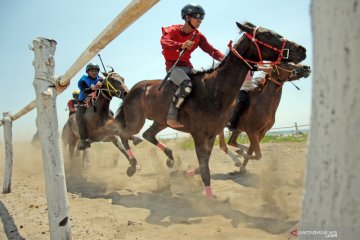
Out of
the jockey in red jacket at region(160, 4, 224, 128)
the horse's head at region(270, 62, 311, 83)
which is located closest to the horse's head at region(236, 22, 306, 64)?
the jockey in red jacket at region(160, 4, 224, 128)

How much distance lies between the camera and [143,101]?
7.05m

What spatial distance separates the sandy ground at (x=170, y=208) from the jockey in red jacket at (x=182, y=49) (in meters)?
1.58

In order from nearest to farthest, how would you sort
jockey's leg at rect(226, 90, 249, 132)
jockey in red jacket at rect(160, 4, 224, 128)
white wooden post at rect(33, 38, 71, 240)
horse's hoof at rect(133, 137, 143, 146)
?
white wooden post at rect(33, 38, 71, 240), jockey in red jacket at rect(160, 4, 224, 128), jockey's leg at rect(226, 90, 249, 132), horse's hoof at rect(133, 137, 143, 146)

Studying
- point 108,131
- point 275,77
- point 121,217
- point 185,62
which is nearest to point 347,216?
point 121,217

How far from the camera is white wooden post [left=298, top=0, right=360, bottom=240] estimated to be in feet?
3.03

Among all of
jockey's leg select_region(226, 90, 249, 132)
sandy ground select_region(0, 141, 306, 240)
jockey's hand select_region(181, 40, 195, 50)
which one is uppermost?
jockey's hand select_region(181, 40, 195, 50)

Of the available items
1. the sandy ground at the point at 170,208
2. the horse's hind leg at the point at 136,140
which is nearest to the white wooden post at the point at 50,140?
the sandy ground at the point at 170,208

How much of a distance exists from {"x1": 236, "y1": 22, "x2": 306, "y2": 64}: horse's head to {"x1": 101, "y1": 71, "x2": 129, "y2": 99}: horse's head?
397cm

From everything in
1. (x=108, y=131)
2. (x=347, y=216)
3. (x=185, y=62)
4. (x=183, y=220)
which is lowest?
(x=183, y=220)

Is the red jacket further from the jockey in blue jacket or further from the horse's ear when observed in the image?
the jockey in blue jacket

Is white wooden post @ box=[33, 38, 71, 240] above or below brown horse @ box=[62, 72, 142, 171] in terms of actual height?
below

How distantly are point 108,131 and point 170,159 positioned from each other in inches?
78.6

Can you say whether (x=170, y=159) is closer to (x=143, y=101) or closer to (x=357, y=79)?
(x=143, y=101)

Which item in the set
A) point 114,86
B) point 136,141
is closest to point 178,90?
point 114,86
